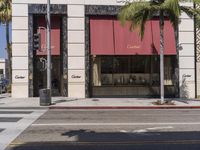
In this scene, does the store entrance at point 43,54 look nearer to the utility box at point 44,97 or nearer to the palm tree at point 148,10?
the utility box at point 44,97

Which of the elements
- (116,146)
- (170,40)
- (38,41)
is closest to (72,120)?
(116,146)

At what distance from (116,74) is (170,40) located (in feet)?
13.5

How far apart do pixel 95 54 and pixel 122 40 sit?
6.49 feet

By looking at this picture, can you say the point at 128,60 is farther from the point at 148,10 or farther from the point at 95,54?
the point at 148,10

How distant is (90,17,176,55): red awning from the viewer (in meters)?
31.0

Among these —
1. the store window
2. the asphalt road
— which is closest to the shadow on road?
the asphalt road

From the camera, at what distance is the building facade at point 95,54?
30797 mm

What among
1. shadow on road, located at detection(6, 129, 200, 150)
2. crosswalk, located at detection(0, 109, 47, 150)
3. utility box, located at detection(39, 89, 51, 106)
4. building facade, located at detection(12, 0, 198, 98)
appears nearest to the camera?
shadow on road, located at detection(6, 129, 200, 150)

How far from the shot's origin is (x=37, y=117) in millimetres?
19344

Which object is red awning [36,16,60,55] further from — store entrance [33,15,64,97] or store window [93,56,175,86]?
store window [93,56,175,86]

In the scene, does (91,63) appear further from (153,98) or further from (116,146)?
(116,146)

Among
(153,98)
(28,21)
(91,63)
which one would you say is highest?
(28,21)

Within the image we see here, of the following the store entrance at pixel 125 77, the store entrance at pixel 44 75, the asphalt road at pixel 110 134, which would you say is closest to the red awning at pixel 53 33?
the store entrance at pixel 44 75

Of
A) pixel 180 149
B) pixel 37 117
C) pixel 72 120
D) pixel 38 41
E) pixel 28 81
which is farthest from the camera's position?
pixel 28 81
